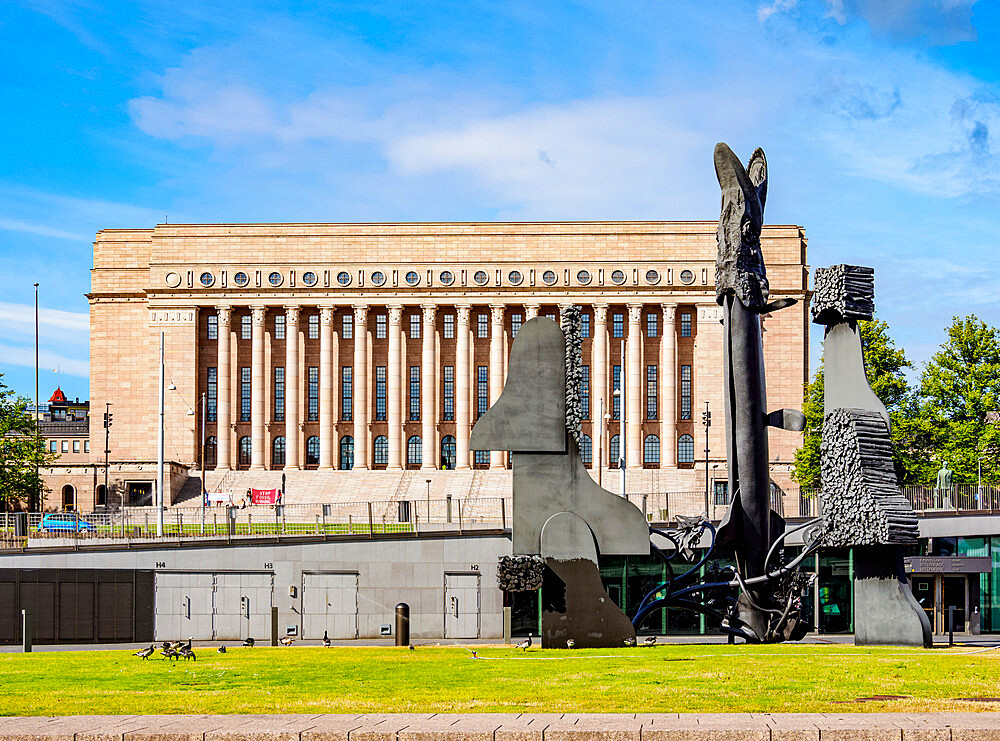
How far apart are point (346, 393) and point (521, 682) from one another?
323 ft

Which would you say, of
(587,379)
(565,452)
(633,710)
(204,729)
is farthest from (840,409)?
(587,379)

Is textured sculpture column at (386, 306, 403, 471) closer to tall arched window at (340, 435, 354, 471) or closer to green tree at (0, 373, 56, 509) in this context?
tall arched window at (340, 435, 354, 471)

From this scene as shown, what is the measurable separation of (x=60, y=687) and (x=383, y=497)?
81187mm

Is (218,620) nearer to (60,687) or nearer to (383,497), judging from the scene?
(60,687)

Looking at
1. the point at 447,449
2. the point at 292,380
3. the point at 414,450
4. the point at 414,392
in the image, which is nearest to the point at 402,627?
the point at 447,449

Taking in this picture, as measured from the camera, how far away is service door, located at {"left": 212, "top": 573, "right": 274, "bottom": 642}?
157 feet

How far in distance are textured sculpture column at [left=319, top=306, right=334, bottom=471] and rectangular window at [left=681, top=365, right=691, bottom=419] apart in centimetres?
2870

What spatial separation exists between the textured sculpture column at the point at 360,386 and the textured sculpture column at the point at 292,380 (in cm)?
476

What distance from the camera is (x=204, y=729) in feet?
56.4

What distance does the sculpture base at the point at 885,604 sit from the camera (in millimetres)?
32719

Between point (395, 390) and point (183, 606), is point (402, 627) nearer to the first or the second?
point (183, 606)

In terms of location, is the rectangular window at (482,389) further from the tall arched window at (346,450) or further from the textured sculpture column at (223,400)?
the textured sculpture column at (223,400)

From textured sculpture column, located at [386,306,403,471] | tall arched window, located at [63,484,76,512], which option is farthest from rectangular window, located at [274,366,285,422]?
tall arched window, located at [63,484,76,512]

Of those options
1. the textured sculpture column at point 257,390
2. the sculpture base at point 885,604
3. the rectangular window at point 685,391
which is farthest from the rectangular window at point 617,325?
the sculpture base at point 885,604
